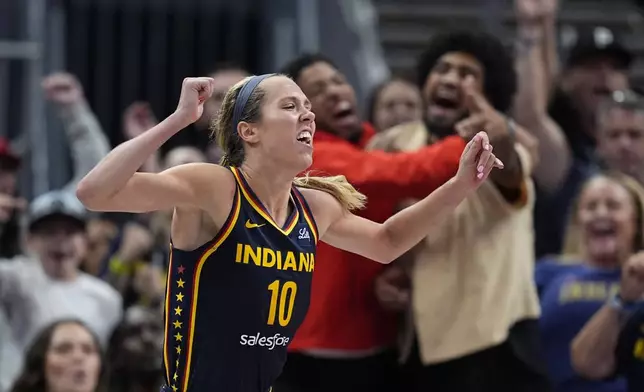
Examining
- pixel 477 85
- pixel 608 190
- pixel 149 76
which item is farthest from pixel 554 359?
pixel 149 76

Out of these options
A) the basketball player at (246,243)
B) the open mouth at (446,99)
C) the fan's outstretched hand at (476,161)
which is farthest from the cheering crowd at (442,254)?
the basketball player at (246,243)

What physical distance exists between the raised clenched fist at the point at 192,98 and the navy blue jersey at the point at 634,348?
2320mm

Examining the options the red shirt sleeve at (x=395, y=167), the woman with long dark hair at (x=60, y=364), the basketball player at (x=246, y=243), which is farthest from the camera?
the woman with long dark hair at (x=60, y=364)

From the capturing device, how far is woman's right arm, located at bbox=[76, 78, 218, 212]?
3084 mm

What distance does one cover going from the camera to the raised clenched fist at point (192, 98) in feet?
10.4

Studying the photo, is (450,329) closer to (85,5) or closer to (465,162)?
(465,162)

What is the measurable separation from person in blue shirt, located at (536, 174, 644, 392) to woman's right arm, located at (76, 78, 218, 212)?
2487 mm

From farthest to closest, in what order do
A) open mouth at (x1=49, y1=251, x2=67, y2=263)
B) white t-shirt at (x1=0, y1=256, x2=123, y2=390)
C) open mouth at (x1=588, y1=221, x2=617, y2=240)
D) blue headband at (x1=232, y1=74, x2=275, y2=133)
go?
open mouth at (x1=49, y1=251, x2=67, y2=263)
white t-shirt at (x1=0, y1=256, x2=123, y2=390)
open mouth at (x1=588, y1=221, x2=617, y2=240)
blue headband at (x1=232, y1=74, x2=275, y2=133)

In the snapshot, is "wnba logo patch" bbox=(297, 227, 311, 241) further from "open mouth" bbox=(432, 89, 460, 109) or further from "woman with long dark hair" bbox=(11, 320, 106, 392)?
"woman with long dark hair" bbox=(11, 320, 106, 392)

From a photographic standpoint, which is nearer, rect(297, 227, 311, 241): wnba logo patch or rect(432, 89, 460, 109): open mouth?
rect(297, 227, 311, 241): wnba logo patch

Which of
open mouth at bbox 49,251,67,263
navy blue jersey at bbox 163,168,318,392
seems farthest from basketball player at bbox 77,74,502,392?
open mouth at bbox 49,251,67,263

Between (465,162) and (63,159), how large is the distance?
584cm

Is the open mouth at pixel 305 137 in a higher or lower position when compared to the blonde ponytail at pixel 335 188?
higher

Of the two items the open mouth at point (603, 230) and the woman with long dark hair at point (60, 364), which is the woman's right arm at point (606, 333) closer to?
the open mouth at point (603, 230)
